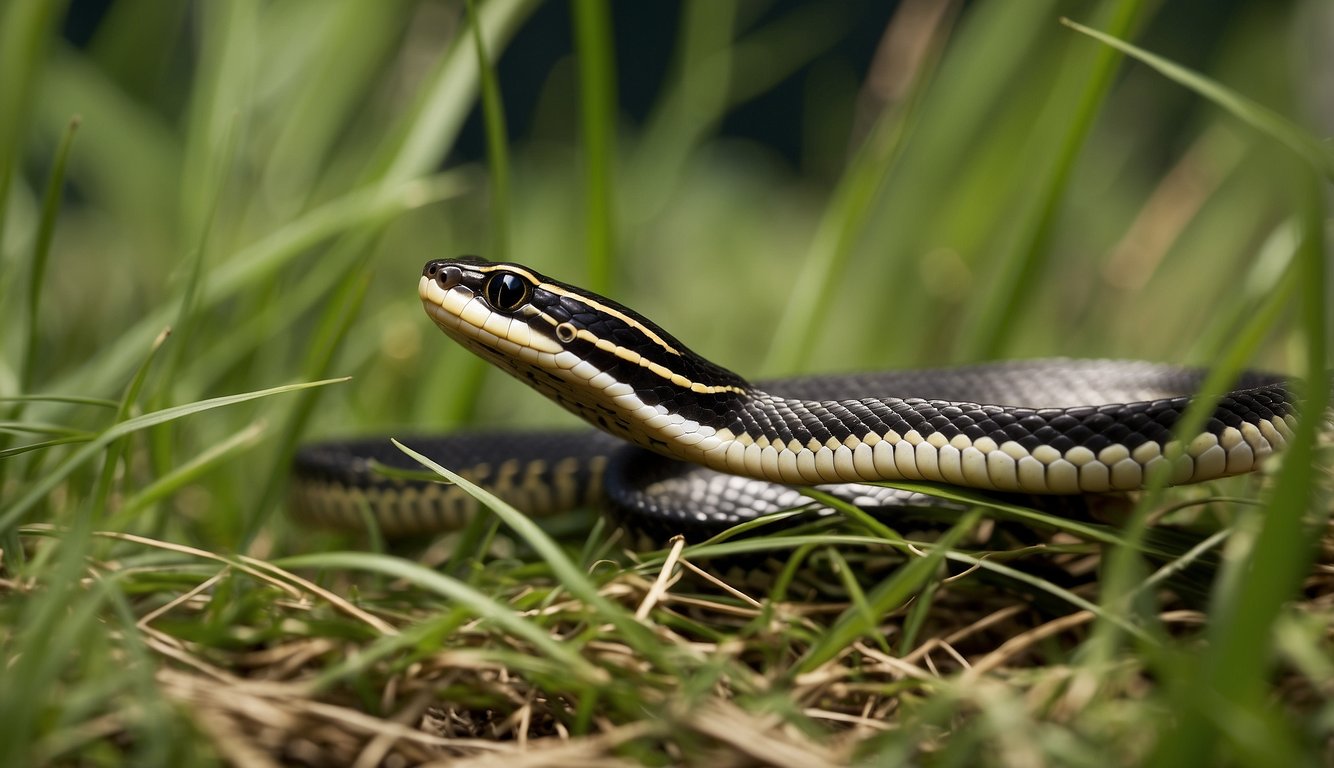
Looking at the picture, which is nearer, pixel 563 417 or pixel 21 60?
pixel 21 60

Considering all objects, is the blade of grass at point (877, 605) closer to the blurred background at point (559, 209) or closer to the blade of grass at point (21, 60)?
the blurred background at point (559, 209)

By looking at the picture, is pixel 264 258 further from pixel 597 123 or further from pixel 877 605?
pixel 877 605

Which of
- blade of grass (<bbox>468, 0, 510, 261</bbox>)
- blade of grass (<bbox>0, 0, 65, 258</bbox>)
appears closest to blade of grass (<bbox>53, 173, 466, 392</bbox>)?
blade of grass (<bbox>468, 0, 510, 261</bbox>)

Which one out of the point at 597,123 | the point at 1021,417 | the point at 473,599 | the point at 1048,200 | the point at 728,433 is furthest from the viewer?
the point at 597,123

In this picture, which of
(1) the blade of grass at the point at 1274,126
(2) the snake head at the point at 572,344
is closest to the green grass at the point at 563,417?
(1) the blade of grass at the point at 1274,126

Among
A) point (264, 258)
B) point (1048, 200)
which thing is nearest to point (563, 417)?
point (264, 258)

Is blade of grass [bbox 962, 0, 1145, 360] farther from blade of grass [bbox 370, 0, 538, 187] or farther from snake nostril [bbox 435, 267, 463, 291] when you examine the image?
blade of grass [bbox 370, 0, 538, 187]
